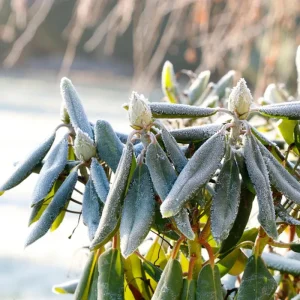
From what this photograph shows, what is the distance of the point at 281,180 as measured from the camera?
1.54 feet

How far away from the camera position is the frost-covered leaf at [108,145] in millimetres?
506

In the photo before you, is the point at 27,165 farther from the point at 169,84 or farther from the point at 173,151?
the point at 169,84

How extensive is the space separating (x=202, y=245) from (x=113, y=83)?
10660 mm

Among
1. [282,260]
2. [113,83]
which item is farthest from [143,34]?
[113,83]

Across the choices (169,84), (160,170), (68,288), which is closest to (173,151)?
(160,170)

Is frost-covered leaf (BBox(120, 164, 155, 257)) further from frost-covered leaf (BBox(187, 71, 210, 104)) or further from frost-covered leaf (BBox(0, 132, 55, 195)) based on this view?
frost-covered leaf (BBox(187, 71, 210, 104))

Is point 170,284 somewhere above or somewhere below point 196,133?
below

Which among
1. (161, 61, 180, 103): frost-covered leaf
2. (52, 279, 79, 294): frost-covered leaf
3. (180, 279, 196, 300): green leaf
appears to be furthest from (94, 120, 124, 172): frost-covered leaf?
(161, 61, 180, 103): frost-covered leaf

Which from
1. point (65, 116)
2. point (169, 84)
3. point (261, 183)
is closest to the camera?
point (261, 183)

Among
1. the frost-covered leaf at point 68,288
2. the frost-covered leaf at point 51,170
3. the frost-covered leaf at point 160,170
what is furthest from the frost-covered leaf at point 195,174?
the frost-covered leaf at point 68,288

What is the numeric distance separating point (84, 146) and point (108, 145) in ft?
0.06

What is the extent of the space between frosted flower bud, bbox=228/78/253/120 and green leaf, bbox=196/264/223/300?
0.12m

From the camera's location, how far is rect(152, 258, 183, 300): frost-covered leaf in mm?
478

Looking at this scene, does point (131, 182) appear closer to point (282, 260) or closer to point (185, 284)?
point (185, 284)
